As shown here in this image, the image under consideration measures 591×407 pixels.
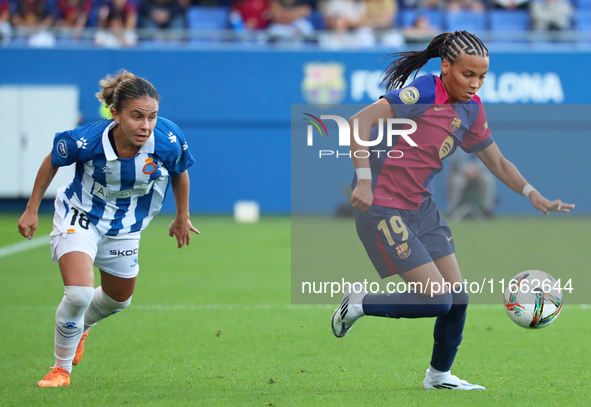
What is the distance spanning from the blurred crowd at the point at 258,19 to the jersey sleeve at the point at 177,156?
12610 mm

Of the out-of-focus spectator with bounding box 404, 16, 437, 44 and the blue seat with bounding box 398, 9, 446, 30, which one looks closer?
the out-of-focus spectator with bounding box 404, 16, 437, 44

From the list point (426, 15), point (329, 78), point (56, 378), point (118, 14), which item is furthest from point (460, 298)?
point (426, 15)

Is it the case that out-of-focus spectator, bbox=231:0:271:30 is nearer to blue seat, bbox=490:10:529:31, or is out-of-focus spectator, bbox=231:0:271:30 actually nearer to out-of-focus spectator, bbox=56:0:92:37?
out-of-focus spectator, bbox=56:0:92:37

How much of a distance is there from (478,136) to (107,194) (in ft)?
7.31

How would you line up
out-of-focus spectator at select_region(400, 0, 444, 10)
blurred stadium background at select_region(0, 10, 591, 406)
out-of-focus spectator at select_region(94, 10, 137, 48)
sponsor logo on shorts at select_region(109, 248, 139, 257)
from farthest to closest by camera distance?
out-of-focus spectator at select_region(400, 0, 444, 10)
out-of-focus spectator at select_region(94, 10, 137, 48)
blurred stadium background at select_region(0, 10, 591, 406)
sponsor logo on shorts at select_region(109, 248, 139, 257)

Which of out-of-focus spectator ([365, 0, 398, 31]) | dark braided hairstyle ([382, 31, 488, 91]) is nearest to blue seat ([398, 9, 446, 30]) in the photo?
out-of-focus spectator ([365, 0, 398, 31])

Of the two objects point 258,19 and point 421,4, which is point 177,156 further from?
point 421,4

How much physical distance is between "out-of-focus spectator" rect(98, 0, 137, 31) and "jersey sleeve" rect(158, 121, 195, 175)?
1272cm

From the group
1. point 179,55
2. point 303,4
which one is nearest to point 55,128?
point 179,55

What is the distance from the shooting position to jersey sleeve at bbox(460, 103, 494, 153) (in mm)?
4242

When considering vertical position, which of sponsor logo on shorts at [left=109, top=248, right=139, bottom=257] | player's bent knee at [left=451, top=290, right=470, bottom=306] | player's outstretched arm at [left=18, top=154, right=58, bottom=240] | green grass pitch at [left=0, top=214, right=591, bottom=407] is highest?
player's outstretched arm at [left=18, top=154, right=58, bottom=240]

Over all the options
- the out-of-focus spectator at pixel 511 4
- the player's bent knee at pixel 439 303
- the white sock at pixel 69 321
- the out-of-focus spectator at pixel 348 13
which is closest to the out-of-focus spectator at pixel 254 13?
the out-of-focus spectator at pixel 348 13

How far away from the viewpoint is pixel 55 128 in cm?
1664

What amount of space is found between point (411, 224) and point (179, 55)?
44.9ft
